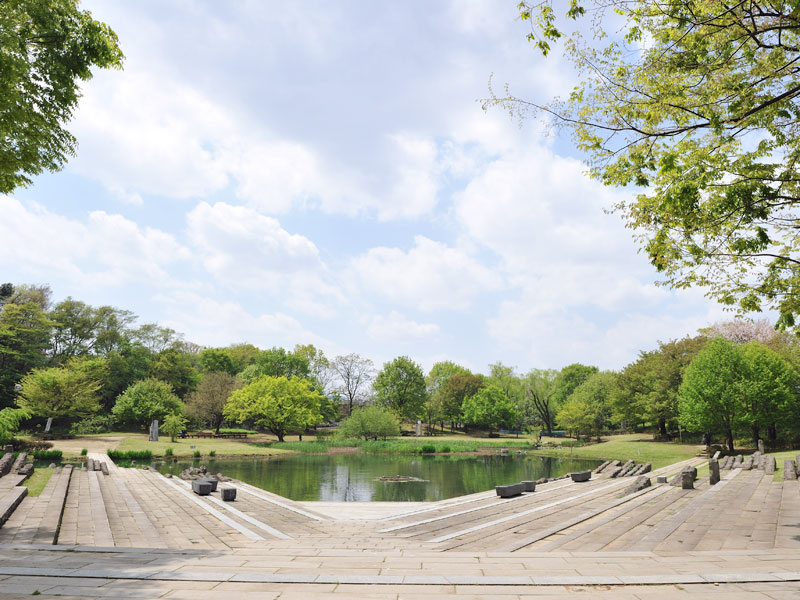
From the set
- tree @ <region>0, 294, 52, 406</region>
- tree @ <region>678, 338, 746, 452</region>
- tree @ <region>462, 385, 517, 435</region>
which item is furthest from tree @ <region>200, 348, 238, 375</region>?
tree @ <region>678, 338, 746, 452</region>

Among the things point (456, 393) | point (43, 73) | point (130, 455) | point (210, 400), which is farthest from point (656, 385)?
point (43, 73)

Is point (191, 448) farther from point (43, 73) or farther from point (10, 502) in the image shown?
point (43, 73)

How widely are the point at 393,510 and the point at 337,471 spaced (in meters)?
15.5

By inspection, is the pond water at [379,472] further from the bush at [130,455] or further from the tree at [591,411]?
the tree at [591,411]

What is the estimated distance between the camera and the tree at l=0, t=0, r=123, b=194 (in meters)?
7.93

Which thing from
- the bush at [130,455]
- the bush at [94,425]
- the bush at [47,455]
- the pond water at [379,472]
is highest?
the bush at [94,425]

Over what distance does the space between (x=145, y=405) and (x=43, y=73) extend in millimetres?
46528

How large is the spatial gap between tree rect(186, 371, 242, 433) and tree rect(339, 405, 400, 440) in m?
15.0

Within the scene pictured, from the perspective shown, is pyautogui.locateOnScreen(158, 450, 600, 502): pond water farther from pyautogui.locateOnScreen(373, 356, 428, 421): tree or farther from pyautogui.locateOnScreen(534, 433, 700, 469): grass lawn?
pyautogui.locateOnScreen(373, 356, 428, 421): tree

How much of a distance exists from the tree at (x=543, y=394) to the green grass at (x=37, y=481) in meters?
58.3

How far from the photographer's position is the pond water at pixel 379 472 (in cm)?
2161

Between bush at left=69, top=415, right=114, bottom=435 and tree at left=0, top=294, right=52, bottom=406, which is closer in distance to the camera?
tree at left=0, top=294, right=52, bottom=406

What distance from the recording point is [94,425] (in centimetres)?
4706

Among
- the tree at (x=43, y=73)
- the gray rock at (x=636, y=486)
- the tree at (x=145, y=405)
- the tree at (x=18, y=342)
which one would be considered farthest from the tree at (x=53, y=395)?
the gray rock at (x=636, y=486)
